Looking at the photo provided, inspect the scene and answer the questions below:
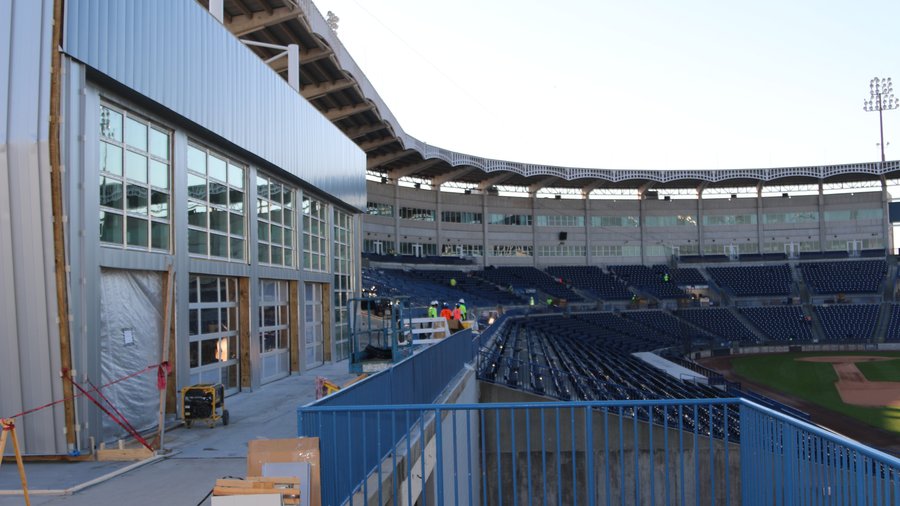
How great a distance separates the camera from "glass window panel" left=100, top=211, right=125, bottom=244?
11.4 m

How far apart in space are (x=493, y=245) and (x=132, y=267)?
57.5 m

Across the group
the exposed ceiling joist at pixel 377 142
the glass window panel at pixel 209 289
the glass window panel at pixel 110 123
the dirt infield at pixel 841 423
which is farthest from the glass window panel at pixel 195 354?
the exposed ceiling joist at pixel 377 142

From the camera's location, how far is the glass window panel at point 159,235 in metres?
13.2

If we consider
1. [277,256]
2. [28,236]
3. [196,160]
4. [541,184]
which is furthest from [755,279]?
[28,236]

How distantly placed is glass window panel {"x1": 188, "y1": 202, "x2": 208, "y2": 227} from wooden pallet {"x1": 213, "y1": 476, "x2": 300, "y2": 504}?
32.4 feet

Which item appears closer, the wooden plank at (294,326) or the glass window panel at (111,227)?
the glass window panel at (111,227)

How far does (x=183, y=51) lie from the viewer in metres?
13.8

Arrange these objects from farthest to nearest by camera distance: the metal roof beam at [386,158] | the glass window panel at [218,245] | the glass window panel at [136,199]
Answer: the metal roof beam at [386,158], the glass window panel at [218,245], the glass window panel at [136,199]

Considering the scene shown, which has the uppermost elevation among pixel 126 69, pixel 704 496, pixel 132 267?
pixel 126 69

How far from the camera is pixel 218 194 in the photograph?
16.2m

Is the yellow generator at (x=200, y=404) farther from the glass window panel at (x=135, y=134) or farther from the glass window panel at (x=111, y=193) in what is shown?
the glass window panel at (x=135, y=134)

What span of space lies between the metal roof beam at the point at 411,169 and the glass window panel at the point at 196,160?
1638 inches

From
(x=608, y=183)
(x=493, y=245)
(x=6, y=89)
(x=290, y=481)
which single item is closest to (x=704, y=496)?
(x=290, y=481)

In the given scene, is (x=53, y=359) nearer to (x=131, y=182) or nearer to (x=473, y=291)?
(x=131, y=182)
